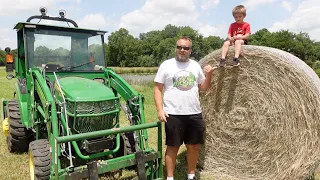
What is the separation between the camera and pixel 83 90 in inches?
157

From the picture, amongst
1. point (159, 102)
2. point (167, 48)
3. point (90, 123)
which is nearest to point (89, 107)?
point (90, 123)

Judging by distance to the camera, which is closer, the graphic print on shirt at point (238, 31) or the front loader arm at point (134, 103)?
the front loader arm at point (134, 103)

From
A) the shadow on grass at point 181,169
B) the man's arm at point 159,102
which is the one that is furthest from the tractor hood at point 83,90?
the shadow on grass at point 181,169

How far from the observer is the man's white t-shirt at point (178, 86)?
364 cm

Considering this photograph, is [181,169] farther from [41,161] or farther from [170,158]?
[41,161]

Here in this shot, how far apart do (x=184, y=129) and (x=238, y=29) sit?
1.67 m

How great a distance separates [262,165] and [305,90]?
1216 mm

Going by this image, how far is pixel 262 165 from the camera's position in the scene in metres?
4.25

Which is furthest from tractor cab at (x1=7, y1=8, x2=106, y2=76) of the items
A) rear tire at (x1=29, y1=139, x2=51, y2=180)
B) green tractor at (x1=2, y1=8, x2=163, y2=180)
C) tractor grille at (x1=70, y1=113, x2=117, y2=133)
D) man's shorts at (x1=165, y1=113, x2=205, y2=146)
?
man's shorts at (x1=165, y1=113, x2=205, y2=146)

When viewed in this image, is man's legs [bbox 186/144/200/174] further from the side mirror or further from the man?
the side mirror

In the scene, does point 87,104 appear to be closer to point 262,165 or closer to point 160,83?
point 160,83

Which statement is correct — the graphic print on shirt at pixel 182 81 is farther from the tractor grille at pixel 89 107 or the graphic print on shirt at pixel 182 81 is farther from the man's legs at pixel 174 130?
the tractor grille at pixel 89 107

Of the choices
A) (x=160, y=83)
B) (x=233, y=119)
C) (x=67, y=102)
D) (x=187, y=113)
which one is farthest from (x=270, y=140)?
(x=67, y=102)

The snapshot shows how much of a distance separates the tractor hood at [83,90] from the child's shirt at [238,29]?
1895 millimetres
